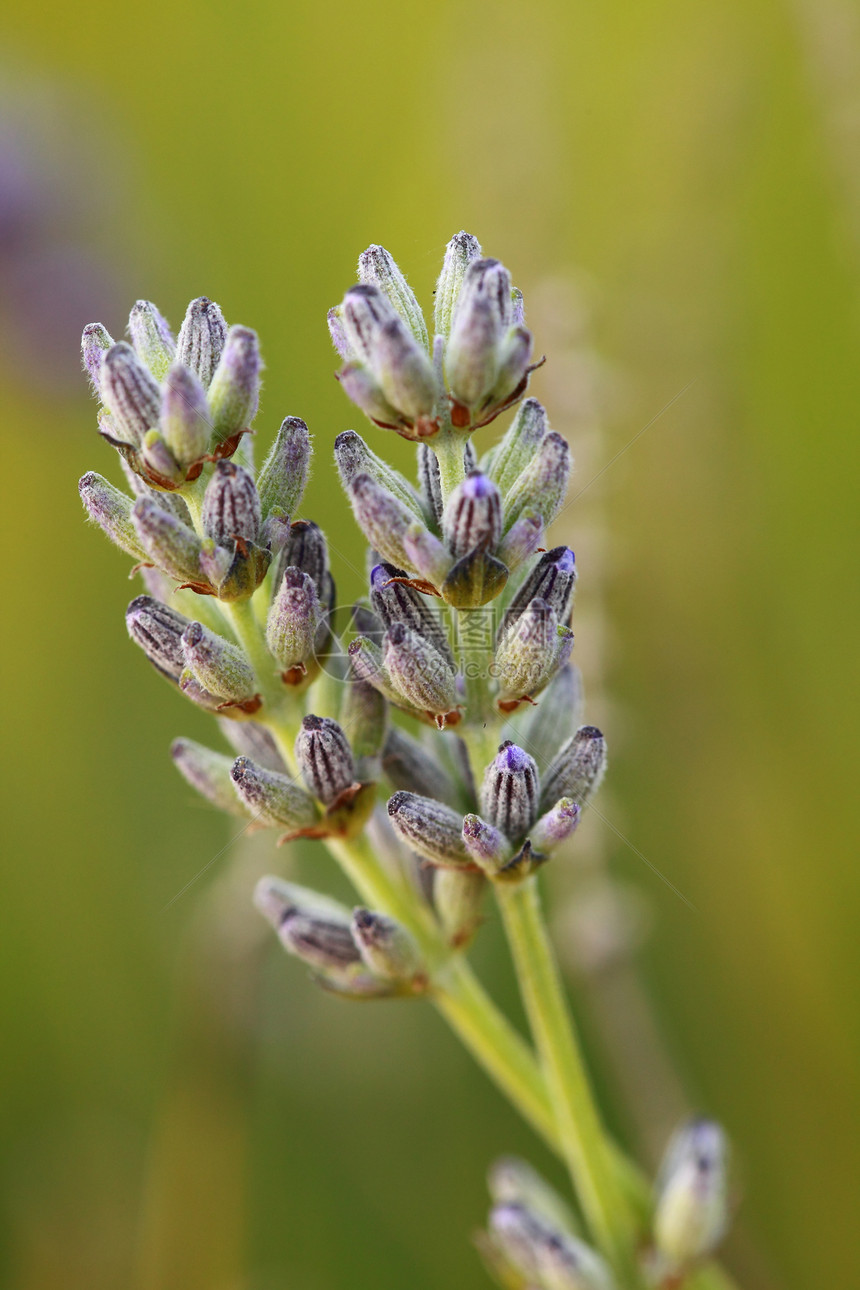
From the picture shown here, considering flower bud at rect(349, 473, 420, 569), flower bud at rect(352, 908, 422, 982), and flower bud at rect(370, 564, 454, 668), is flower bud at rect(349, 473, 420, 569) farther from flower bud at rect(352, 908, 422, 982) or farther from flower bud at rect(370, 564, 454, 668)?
flower bud at rect(352, 908, 422, 982)

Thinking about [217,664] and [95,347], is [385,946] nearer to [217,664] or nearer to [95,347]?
[217,664]

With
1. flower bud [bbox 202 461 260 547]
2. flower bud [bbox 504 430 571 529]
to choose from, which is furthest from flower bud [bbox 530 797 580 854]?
flower bud [bbox 202 461 260 547]

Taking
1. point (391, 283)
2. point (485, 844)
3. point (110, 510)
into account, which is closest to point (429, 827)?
point (485, 844)

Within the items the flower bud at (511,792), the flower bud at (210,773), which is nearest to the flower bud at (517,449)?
the flower bud at (511,792)

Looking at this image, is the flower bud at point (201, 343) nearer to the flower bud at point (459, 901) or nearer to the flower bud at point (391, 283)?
the flower bud at point (391, 283)

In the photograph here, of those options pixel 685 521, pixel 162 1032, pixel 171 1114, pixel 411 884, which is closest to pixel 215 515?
pixel 411 884

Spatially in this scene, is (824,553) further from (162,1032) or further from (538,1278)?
(162,1032)

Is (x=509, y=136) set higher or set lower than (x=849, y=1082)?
higher
